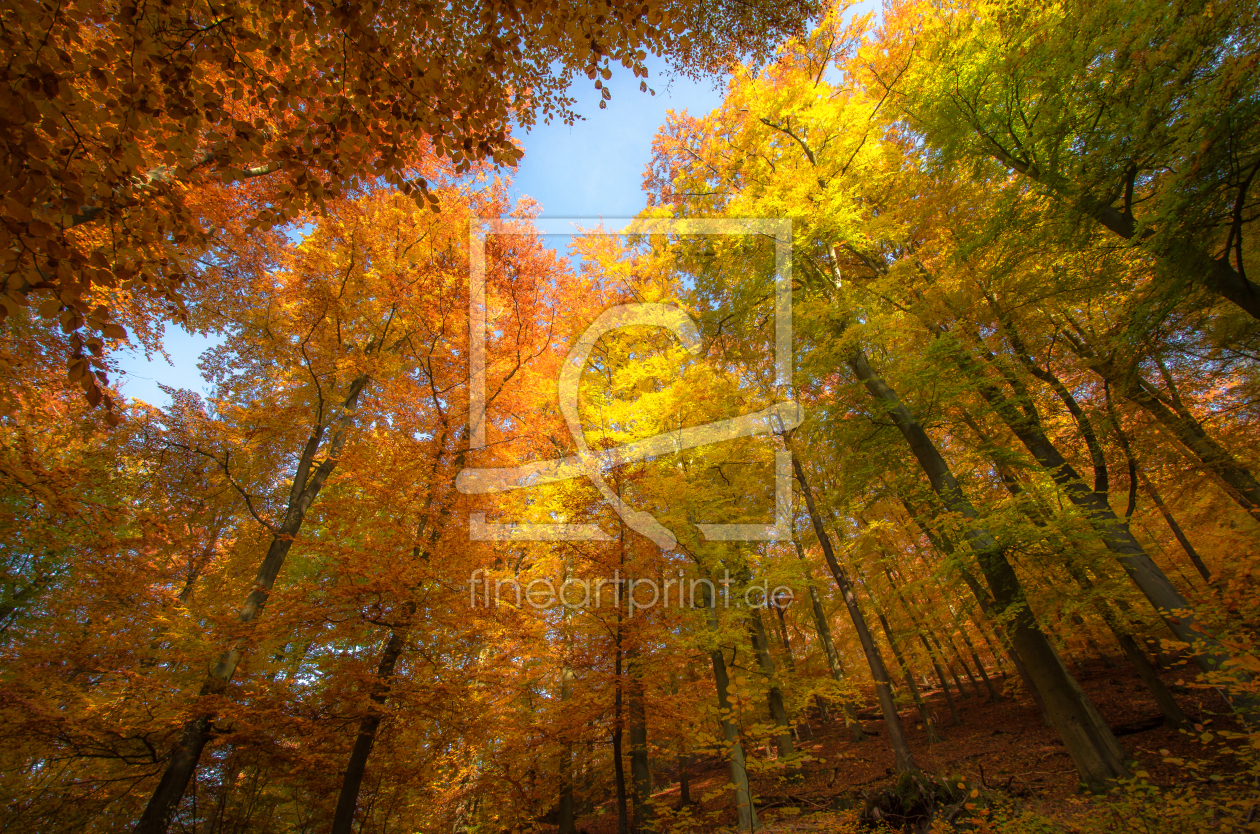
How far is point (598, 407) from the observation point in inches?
→ 364

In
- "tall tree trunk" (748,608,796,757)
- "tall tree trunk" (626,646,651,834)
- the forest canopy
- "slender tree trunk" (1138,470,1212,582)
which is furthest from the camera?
"tall tree trunk" (748,608,796,757)

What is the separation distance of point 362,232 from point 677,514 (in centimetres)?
805

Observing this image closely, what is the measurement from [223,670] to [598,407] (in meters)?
7.26

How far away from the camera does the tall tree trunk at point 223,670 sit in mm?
5883

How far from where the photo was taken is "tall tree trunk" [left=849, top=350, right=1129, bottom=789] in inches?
241

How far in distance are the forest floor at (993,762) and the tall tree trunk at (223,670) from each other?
707cm

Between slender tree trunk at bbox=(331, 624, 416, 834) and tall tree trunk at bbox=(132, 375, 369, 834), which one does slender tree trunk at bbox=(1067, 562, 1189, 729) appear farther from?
tall tree trunk at bbox=(132, 375, 369, 834)

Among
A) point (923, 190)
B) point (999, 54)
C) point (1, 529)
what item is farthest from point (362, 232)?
point (923, 190)

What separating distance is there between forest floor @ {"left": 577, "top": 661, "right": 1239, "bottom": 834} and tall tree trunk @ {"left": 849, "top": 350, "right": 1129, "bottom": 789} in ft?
1.76

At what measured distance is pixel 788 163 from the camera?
31.2 feet

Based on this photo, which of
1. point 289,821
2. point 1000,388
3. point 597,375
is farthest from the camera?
point 597,375

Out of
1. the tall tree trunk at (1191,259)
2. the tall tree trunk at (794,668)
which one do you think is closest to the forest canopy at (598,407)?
the tall tree trunk at (1191,259)

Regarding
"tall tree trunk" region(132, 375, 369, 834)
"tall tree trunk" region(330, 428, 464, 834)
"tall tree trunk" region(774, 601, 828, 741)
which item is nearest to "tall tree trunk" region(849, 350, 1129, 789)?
"tall tree trunk" region(330, 428, 464, 834)

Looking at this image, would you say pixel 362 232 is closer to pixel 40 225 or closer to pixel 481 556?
pixel 481 556
